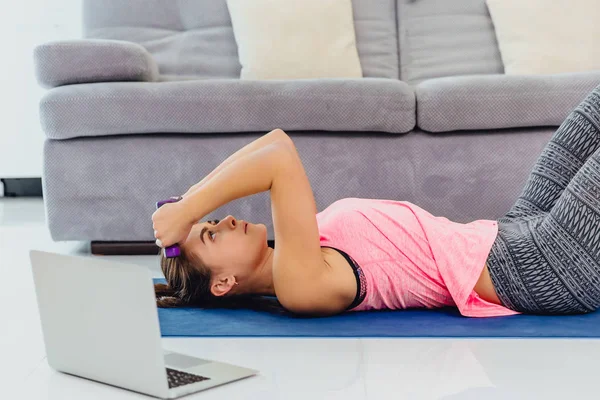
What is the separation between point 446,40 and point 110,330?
2325 mm

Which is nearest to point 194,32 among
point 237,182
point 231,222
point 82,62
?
point 82,62

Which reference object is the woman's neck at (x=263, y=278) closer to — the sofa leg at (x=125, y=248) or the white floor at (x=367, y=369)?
the white floor at (x=367, y=369)

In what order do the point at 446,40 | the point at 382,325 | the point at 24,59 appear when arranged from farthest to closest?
1. the point at 24,59
2. the point at 446,40
3. the point at 382,325

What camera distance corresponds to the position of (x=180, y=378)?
133cm

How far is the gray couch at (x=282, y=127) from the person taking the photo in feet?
8.22

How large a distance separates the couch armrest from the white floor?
3.56ft

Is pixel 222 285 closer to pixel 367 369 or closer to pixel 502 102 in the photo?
pixel 367 369

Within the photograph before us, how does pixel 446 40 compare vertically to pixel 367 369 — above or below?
above

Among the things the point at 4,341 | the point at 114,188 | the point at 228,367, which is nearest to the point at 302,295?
the point at 228,367

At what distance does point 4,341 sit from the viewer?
5.49 feet

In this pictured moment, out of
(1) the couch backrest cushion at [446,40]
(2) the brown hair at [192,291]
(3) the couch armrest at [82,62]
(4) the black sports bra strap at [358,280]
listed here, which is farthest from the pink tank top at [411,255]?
(1) the couch backrest cushion at [446,40]

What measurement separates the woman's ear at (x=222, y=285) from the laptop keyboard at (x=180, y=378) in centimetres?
37

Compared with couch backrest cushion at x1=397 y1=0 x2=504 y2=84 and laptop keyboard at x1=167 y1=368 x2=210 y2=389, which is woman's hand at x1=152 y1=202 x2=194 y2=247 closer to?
laptop keyboard at x1=167 y1=368 x2=210 y2=389

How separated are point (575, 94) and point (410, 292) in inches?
43.4
